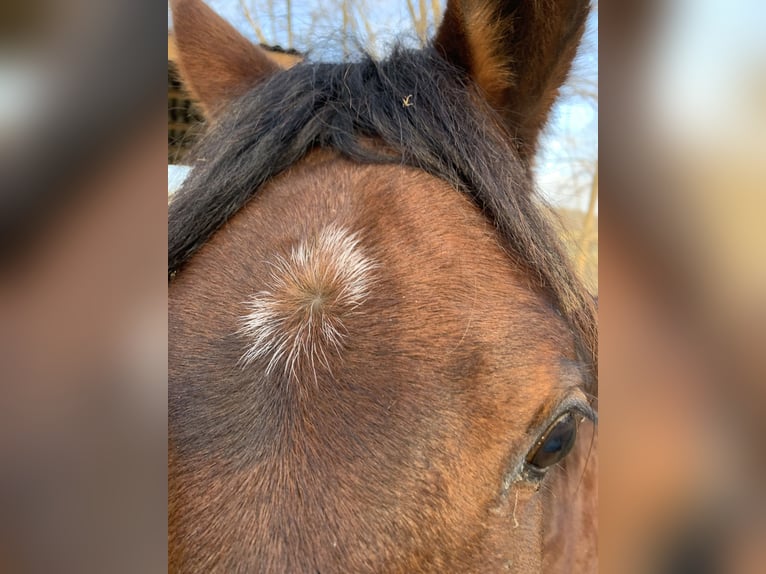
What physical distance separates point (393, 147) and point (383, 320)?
0.82 feet

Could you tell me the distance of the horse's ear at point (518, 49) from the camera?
2.25ft

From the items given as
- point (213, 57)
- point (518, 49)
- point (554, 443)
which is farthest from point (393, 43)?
point (554, 443)

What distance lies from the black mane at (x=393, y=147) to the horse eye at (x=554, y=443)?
0.10 metres

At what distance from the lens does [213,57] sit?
84 cm

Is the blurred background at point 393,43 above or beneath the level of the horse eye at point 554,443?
above

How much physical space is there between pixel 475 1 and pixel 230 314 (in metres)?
0.49
